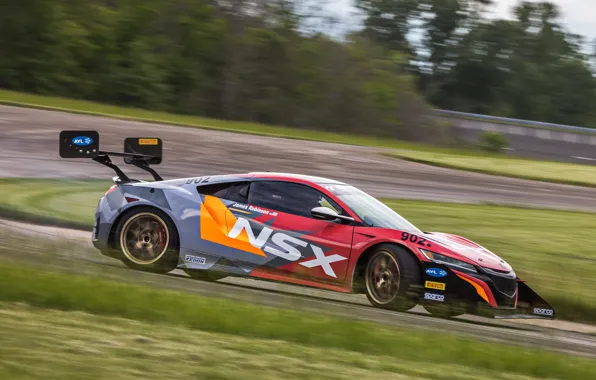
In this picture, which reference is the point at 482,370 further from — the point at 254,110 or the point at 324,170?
the point at 254,110

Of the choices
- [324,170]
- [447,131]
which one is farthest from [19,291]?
[447,131]

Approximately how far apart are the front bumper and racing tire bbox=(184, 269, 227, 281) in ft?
6.43

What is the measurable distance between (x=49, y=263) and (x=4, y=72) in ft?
106

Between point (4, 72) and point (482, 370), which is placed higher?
point (4, 72)

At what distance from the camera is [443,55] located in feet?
261

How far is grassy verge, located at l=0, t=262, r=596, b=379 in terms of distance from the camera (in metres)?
5.39

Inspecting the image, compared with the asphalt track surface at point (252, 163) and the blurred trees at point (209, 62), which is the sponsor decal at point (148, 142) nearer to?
the asphalt track surface at point (252, 163)

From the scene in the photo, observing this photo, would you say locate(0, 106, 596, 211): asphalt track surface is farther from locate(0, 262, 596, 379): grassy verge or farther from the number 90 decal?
locate(0, 262, 596, 379): grassy verge

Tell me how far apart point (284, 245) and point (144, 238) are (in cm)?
144

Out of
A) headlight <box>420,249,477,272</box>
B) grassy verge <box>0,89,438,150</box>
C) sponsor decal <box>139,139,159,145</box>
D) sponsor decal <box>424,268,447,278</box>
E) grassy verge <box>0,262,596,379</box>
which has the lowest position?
grassy verge <box>0,262,596,379</box>

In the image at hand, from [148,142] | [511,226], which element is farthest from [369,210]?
[511,226]

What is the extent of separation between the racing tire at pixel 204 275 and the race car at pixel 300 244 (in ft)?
0.04

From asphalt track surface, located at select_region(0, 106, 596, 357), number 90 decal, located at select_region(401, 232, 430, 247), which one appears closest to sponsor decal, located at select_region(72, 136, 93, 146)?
asphalt track surface, located at select_region(0, 106, 596, 357)

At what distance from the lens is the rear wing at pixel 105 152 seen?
9375 mm
